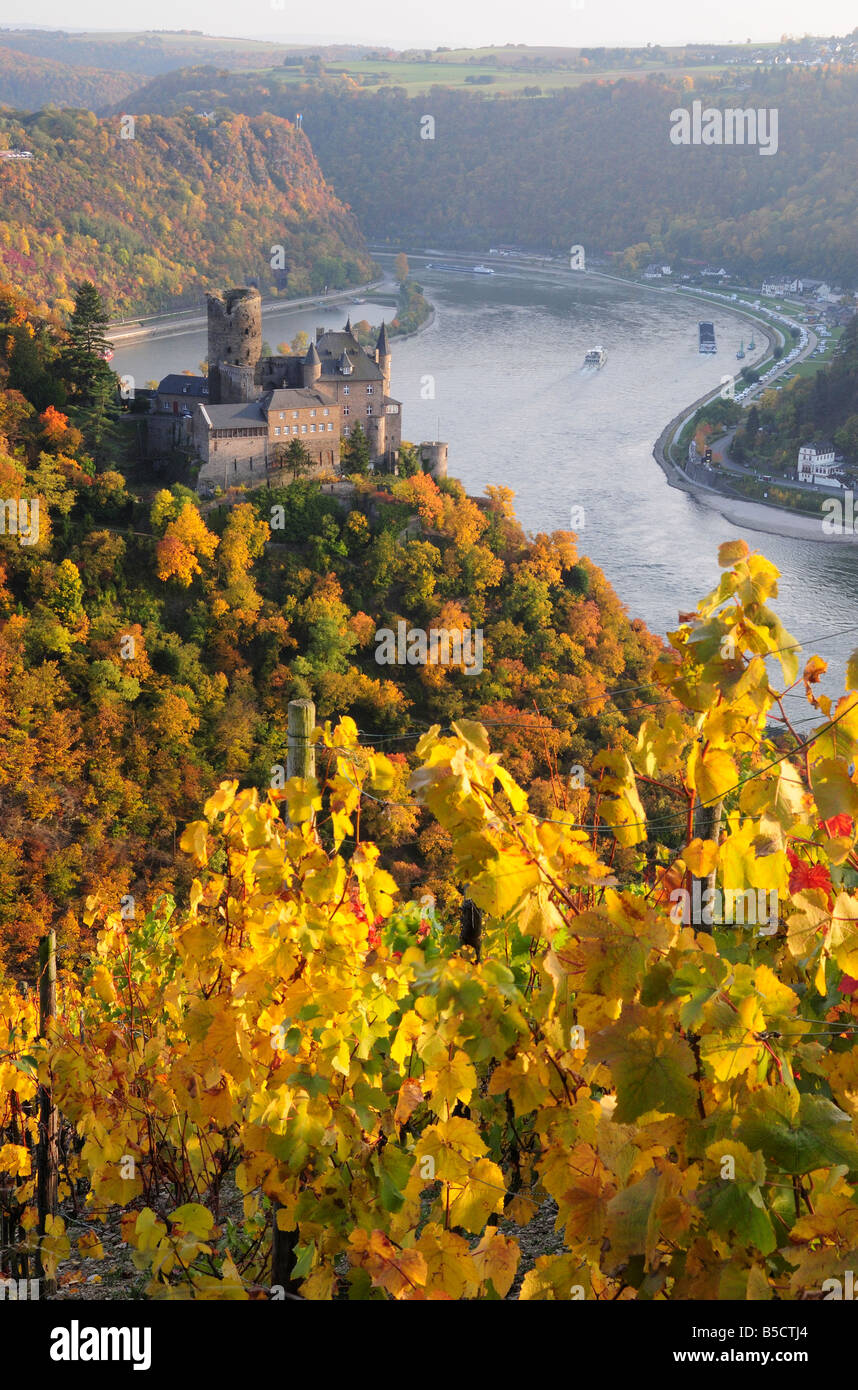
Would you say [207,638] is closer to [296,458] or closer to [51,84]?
[296,458]

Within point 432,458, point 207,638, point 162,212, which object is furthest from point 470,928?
point 162,212

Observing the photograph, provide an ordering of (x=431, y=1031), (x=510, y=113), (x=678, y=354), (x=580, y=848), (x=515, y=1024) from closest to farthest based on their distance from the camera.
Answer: (x=515, y=1024)
(x=431, y=1031)
(x=580, y=848)
(x=678, y=354)
(x=510, y=113)

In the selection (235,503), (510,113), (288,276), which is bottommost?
(235,503)

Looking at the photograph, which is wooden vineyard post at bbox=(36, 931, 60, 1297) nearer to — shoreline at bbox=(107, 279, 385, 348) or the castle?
the castle

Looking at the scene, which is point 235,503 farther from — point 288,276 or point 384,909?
point 288,276

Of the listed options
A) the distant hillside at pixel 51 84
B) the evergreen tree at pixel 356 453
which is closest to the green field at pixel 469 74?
the distant hillside at pixel 51 84

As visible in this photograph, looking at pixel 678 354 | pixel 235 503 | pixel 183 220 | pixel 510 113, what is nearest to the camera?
pixel 235 503
